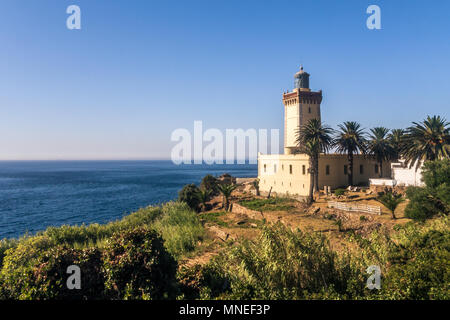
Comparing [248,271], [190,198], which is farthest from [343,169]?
[248,271]

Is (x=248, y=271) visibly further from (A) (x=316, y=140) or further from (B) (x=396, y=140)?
(B) (x=396, y=140)

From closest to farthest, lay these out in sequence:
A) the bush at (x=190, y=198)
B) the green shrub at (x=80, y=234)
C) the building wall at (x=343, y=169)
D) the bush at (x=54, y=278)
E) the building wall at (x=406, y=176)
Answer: the bush at (x=54, y=278) < the green shrub at (x=80, y=234) < the building wall at (x=406, y=176) < the building wall at (x=343, y=169) < the bush at (x=190, y=198)

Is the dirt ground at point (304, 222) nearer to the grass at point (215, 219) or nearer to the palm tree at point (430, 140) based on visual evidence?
the grass at point (215, 219)

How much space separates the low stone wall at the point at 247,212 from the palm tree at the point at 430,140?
695 inches

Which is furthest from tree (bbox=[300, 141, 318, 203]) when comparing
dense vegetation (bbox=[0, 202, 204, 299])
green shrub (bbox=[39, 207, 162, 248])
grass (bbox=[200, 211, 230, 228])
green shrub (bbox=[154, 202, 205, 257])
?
dense vegetation (bbox=[0, 202, 204, 299])

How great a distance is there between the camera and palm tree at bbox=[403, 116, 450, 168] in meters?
24.0

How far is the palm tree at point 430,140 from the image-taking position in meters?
24.0

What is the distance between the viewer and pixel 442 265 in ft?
24.0

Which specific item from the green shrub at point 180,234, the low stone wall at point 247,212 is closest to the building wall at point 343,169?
the low stone wall at point 247,212

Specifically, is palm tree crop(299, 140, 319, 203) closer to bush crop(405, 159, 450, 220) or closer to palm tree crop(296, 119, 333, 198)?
palm tree crop(296, 119, 333, 198)

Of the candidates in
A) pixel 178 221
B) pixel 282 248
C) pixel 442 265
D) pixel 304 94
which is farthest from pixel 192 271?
pixel 304 94

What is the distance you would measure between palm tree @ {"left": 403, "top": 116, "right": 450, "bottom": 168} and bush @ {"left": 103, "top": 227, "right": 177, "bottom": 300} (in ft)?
91.0

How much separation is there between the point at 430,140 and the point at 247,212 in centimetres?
1987
